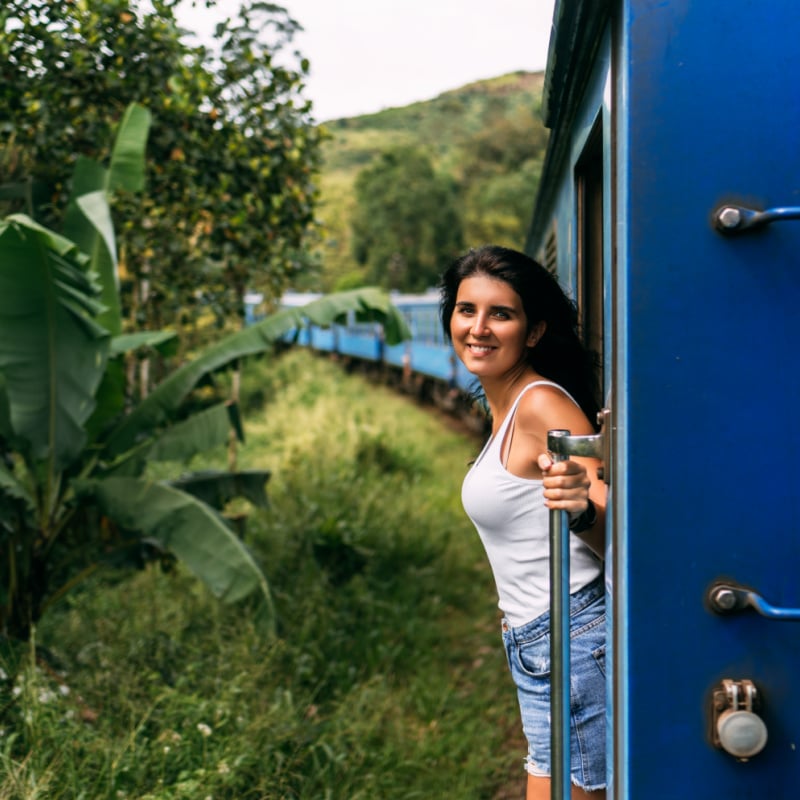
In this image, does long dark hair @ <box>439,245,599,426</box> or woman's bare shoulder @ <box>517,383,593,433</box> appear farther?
long dark hair @ <box>439,245,599,426</box>

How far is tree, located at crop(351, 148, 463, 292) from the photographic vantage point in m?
40.6

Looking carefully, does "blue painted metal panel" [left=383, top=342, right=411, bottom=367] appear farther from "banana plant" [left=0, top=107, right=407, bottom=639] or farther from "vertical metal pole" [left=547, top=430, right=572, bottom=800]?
"vertical metal pole" [left=547, top=430, right=572, bottom=800]

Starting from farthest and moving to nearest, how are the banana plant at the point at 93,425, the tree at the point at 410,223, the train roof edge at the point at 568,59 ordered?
the tree at the point at 410,223 < the banana plant at the point at 93,425 < the train roof edge at the point at 568,59

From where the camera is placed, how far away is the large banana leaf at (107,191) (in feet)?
17.1

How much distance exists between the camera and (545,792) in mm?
2061

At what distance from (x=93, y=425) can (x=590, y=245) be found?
3.37 metres

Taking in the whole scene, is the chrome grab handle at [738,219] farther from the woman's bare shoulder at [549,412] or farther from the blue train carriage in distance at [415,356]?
the blue train carriage in distance at [415,356]

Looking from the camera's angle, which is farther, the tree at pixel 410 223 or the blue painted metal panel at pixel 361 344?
the tree at pixel 410 223

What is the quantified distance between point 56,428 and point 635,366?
365 cm

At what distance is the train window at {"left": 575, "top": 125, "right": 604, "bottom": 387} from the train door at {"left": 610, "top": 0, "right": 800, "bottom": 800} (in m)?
1.08

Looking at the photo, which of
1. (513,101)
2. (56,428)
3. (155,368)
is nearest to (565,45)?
(56,428)

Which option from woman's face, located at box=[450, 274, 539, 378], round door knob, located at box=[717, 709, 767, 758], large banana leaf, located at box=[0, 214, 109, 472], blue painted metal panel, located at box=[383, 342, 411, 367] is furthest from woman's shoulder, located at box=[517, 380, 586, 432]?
blue painted metal panel, located at box=[383, 342, 411, 367]

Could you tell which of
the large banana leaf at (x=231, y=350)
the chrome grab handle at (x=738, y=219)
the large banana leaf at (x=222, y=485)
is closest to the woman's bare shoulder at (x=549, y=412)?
the chrome grab handle at (x=738, y=219)

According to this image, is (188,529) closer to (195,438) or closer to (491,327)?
(195,438)
